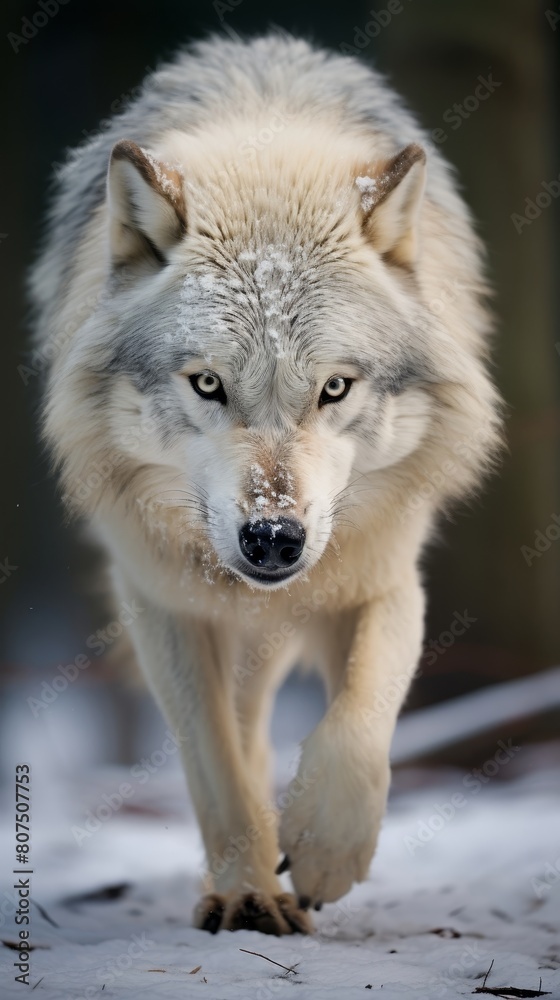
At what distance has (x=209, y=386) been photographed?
2920 millimetres

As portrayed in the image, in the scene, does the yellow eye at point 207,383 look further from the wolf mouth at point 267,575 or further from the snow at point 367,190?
the snow at point 367,190

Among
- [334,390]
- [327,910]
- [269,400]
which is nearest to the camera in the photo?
[269,400]

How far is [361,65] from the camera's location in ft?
13.9

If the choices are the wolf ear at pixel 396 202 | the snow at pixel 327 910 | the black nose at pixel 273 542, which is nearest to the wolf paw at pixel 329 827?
the snow at pixel 327 910

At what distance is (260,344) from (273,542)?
1.97 feet

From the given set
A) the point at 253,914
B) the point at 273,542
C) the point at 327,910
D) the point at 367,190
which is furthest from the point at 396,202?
the point at 327,910

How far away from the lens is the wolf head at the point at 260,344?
284cm

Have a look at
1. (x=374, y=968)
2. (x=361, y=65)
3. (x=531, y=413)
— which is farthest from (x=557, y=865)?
(x=361, y=65)

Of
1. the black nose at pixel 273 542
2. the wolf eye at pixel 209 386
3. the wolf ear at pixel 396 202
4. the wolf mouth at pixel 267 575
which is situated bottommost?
the wolf mouth at pixel 267 575

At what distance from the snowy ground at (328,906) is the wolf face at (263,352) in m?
1.26

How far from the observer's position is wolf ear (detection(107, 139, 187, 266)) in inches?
115

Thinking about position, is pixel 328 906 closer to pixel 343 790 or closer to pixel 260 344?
pixel 343 790

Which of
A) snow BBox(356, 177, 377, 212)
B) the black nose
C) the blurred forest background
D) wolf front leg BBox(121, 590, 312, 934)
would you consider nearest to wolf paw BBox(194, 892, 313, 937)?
wolf front leg BBox(121, 590, 312, 934)

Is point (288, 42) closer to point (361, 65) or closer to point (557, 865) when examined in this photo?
point (361, 65)
